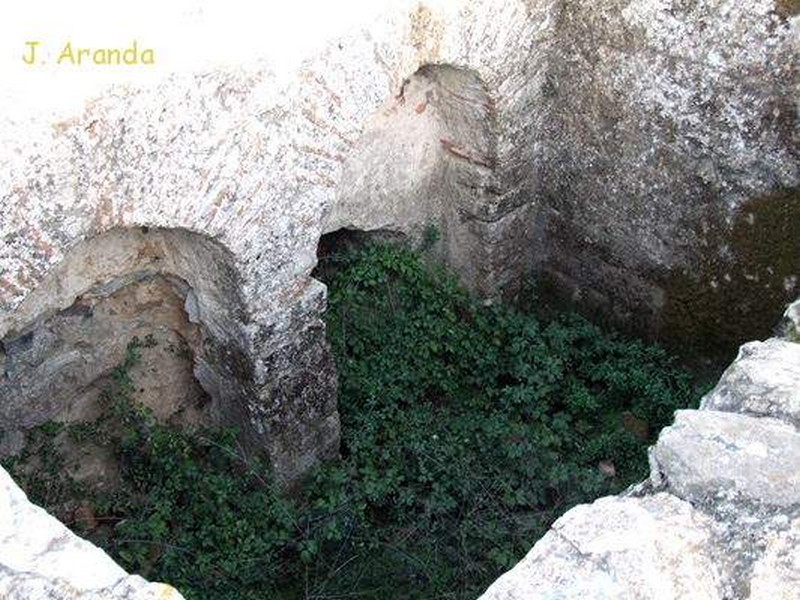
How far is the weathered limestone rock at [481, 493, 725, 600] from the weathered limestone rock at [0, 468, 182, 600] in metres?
0.94

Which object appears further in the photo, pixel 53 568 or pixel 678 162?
pixel 678 162

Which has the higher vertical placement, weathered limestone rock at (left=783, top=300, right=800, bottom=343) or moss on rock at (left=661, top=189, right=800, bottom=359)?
weathered limestone rock at (left=783, top=300, right=800, bottom=343)

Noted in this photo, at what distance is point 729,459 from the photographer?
3.02 meters

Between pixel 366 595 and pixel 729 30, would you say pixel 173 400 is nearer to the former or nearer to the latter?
pixel 366 595

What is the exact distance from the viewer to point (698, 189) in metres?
5.67

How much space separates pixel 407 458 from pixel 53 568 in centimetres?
318

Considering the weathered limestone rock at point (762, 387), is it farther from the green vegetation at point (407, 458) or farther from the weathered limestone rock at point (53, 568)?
the green vegetation at point (407, 458)

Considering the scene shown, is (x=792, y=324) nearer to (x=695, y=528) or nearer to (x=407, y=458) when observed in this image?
(x=695, y=528)

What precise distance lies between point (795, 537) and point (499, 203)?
3764mm

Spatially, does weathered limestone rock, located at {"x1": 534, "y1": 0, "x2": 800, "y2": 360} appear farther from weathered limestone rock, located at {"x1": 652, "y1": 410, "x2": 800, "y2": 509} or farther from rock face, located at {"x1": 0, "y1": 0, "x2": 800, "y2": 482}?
weathered limestone rock, located at {"x1": 652, "y1": 410, "x2": 800, "y2": 509}

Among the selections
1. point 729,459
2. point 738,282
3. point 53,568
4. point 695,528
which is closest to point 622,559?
point 695,528

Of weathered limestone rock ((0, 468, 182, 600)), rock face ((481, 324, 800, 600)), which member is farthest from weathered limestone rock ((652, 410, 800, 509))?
weathered limestone rock ((0, 468, 182, 600))

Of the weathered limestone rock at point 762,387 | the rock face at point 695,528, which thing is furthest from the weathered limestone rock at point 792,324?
the rock face at point 695,528

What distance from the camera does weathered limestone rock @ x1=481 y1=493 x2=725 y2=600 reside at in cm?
270
